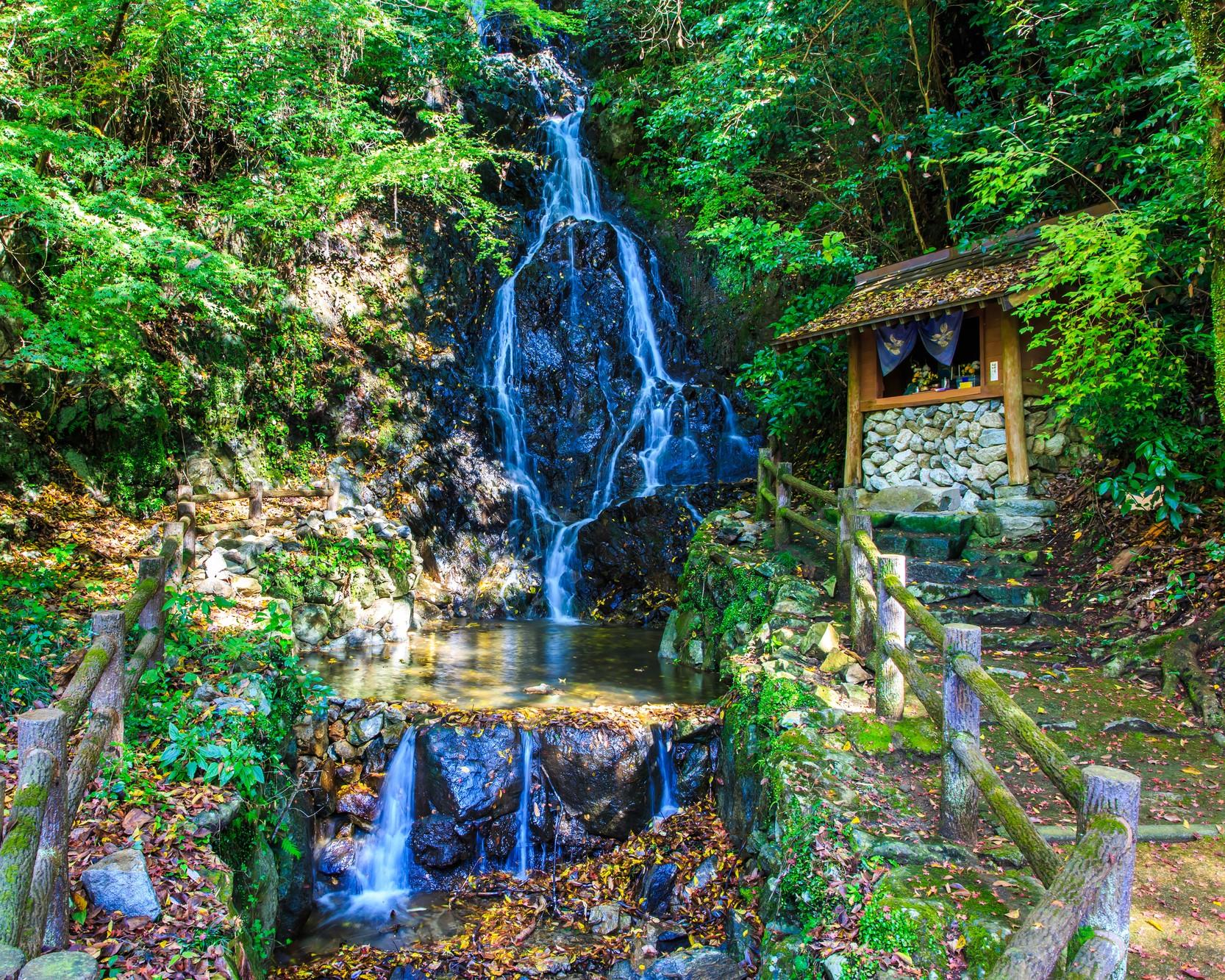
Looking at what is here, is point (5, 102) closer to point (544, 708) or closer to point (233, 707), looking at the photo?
point (233, 707)

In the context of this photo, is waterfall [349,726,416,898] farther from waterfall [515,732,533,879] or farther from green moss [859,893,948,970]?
green moss [859,893,948,970]

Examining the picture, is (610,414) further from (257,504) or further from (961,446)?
(961,446)

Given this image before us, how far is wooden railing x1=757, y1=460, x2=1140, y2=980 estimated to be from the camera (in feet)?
8.27

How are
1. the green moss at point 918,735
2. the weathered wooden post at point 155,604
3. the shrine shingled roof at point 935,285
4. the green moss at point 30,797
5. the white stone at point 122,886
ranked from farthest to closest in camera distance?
the shrine shingled roof at point 935,285, the weathered wooden post at point 155,604, the green moss at point 918,735, the white stone at point 122,886, the green moss at point 30,797

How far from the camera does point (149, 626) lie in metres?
5.54

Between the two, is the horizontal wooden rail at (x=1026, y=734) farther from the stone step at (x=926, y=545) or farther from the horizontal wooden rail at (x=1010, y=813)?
the stone step at (x=926, y=545)

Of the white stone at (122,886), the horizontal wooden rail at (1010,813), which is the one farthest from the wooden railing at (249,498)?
the horizontal wooden rail at (1010,813)

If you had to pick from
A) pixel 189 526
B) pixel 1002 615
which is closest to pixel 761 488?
pixel 1002 615

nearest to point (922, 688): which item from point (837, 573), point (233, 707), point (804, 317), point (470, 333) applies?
point (837, 573)

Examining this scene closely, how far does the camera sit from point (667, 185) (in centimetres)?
1797

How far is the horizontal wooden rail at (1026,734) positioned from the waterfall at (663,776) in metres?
4.11

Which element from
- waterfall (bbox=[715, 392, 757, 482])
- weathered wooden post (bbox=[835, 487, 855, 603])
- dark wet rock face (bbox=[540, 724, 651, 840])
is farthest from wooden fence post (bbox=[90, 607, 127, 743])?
waterfall (bbox=[715, 392, 757, 482])

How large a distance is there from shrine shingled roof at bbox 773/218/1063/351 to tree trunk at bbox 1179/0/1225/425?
240 centimetres

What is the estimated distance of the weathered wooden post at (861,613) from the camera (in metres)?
6.43
